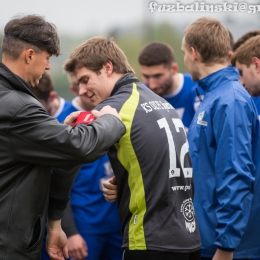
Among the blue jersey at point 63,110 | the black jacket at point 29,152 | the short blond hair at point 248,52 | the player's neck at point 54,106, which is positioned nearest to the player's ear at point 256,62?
the short blond hair at point 248,52

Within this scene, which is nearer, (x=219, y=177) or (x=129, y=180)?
(x=129, y=180)

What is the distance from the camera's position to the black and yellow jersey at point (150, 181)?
3516mm

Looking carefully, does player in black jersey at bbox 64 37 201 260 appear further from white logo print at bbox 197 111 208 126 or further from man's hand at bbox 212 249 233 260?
white logo print at bbox 197 111 208 126

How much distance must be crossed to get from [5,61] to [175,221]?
1387 millimetres

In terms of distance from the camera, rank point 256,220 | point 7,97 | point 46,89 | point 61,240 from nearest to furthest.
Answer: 1. point 7,97
2. point 61,240
3. point 256,220
4. point 46,89

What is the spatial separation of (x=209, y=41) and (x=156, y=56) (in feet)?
7.38

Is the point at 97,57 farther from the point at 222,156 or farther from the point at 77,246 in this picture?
the point at 77,246

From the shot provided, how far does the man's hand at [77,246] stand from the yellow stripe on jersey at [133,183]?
1.87 meters

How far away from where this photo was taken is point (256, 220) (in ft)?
14.0

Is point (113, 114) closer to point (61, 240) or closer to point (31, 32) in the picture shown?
point (31, 32)

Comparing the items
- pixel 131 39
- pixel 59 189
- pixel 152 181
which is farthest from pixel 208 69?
pixel 131 39

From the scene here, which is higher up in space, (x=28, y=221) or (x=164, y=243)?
(x=28, y=221)

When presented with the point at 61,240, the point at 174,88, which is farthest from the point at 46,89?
the point at 61,240

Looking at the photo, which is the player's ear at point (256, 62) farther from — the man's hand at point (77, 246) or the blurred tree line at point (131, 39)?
the blurred tree line at point (131, 39)
